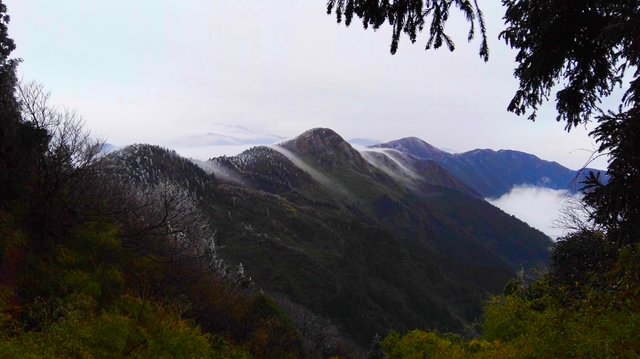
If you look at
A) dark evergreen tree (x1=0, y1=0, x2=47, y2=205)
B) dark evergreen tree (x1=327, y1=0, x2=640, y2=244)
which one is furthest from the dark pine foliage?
dark evergreen tree (x1=0, y1=0, x2=47, y2=205)

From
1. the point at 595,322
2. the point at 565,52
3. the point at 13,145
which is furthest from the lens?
the point at 13,145

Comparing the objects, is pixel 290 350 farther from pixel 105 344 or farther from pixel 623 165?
pixel 623 165

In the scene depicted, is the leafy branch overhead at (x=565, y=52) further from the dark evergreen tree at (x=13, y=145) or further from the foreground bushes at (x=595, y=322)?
the dark evergreen tree at (x=13, y=145)

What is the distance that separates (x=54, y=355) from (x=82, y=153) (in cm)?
1916

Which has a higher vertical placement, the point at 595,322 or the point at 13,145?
the point at 13,145

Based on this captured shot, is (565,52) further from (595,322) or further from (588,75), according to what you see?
(595,322)

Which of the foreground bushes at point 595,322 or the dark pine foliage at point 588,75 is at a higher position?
the dark pine foliage at point 588,75

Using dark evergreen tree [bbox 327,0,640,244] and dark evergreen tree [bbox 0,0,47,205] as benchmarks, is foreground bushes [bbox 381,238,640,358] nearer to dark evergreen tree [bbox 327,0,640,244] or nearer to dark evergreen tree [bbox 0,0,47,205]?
dark evergreen tree [bbox 327,0,640,244]

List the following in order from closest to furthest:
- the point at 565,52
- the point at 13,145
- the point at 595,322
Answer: the point at 565,52, the point at 595,322, the point at 13,145

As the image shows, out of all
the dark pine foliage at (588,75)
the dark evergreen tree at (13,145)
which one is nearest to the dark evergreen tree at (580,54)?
the dark pine foliage at (588,75)

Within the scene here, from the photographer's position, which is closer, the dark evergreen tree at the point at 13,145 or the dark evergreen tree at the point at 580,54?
the dark evergreen tree at the point at 580,54

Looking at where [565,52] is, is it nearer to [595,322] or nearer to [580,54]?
Answer: [580,54]

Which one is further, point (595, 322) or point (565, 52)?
point (595, 322)

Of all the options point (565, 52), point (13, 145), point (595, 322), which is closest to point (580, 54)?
point (565, 52)
